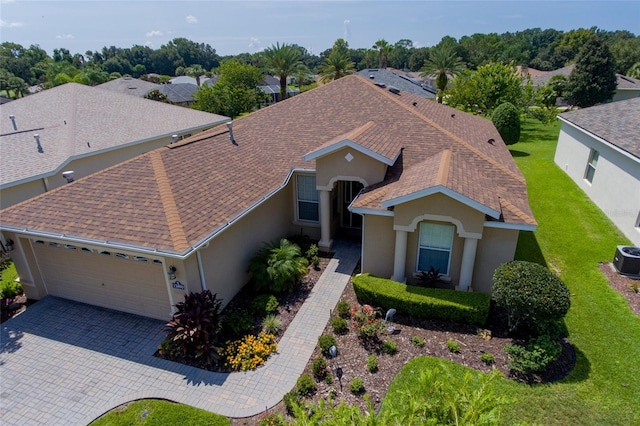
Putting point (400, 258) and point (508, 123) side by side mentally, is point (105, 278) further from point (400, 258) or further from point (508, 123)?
point (508, 123)

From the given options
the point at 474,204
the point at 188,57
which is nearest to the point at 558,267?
the point at 474,204

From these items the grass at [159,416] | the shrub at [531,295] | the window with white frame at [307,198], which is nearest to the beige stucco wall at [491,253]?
the shrub at [531,295]

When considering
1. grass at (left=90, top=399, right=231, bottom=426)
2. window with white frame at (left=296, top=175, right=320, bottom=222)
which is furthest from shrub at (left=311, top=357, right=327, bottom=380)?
window with white frame at (left=296, top=175, right=320, bottom=222)

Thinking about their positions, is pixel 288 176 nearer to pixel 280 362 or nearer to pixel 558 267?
pixel 280 362

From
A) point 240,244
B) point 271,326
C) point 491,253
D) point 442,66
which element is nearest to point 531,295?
point 491,253

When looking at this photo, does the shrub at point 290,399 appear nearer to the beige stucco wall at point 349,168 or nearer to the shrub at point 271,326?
the shrub at point 271,326

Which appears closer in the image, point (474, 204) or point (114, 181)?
point (474, 204)
